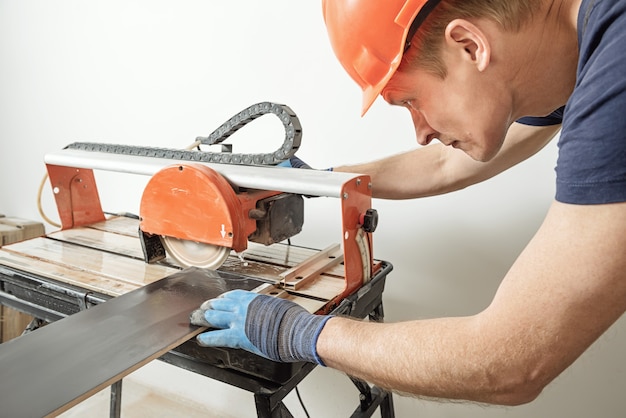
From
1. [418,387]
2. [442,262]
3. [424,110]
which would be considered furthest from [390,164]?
[418,387]

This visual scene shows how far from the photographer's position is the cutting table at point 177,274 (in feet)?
2.52

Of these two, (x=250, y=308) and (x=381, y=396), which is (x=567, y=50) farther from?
(x=381, y=396)

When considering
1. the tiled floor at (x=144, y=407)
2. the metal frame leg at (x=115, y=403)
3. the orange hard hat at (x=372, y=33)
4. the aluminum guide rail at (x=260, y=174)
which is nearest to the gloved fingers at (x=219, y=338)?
the aluminum guide rail at (x=260, y=174)

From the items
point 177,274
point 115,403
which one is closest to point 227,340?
point 177,274

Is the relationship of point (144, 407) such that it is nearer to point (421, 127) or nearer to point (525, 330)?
point (421, 127)

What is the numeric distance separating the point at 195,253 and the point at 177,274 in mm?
68

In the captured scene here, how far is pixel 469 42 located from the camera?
0.76m

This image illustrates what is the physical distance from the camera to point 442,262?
1.57 metres

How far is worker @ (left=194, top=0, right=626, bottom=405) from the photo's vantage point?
601 mm

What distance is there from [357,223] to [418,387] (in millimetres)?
368

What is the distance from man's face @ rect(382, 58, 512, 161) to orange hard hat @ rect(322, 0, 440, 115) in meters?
0.03

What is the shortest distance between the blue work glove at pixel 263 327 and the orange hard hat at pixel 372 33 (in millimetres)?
401

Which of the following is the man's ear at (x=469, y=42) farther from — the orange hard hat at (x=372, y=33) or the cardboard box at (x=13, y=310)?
the cardboard box at (x=13, y=310)

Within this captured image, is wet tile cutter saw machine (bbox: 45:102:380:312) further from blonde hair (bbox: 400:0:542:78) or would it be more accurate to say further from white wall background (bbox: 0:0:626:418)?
white wall background (bbox: 0:0:626:418)
